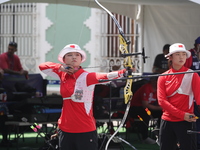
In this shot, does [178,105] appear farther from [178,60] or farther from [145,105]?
[145,105]

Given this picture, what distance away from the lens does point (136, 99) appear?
9.66m

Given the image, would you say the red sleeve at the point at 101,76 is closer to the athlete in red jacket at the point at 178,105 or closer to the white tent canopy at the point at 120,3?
the athlete in red jacket at the point at 178,105

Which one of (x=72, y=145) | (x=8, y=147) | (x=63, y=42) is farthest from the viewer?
(x=63, y=42)

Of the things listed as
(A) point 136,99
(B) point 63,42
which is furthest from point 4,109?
(B) point 63,42

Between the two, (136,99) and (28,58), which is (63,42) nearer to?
(28,58)

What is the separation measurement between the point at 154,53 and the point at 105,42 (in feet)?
22.6

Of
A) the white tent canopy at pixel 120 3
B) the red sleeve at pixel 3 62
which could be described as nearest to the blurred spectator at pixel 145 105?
the white tent canopy at pixel 120 3

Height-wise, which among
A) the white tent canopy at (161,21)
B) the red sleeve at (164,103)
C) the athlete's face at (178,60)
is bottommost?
the red sleeve at (164,103)

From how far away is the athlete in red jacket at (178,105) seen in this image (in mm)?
5836

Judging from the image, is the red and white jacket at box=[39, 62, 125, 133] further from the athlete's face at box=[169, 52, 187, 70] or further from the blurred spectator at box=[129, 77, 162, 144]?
the blurred spectator at box=[129, 77, 162, 144]

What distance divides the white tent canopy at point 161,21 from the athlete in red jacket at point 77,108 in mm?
3131

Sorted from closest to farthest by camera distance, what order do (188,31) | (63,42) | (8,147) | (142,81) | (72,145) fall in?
(72,145) < (8,147) < (188,31) < (142,81) < (63,42)

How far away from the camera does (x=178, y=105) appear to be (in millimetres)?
5949

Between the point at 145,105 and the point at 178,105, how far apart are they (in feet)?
11.5
